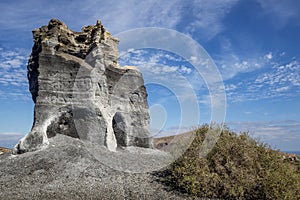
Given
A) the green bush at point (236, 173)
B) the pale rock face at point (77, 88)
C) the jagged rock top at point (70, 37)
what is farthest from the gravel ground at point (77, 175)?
the jagged rock top at point (70, 37)

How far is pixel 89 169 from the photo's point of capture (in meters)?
12.9

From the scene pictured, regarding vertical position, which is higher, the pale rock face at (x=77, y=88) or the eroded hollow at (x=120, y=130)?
the pale rock face at (x=77, y=88)

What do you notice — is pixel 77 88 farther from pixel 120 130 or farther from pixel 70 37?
pixel 120 130

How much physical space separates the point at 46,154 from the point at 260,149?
1094 cm

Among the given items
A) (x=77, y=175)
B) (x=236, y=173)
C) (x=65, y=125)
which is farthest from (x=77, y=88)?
(x=236, y=173)

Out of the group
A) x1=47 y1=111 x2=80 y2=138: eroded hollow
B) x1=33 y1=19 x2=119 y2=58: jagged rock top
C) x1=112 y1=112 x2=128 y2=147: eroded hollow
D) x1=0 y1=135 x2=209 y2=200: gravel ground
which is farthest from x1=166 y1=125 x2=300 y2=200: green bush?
x1=33 y1=19 x2=119 y2=58: jagged rock top

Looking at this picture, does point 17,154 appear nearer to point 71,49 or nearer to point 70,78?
point 70,78

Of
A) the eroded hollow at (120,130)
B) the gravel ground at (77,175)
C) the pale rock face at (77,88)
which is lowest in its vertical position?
the gravel ground at (77,175)

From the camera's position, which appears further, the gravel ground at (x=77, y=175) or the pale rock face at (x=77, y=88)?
the pale rock face at (x=77, y=88)

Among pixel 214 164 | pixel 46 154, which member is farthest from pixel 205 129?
pixel 46 154

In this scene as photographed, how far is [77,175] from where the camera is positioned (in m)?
12.3

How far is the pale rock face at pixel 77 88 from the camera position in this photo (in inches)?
696

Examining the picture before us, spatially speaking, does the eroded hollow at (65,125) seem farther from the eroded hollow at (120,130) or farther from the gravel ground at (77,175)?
the eroded hollow at (120,130)

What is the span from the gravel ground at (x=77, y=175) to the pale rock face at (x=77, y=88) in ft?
4.76
